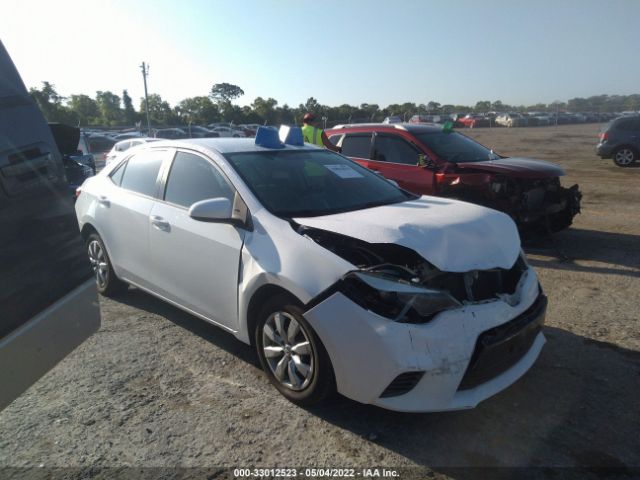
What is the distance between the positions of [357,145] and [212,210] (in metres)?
4.92

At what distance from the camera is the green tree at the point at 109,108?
78625 millimetres

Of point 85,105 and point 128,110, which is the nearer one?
point 85,105

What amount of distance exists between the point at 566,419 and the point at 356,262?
1.57 metres

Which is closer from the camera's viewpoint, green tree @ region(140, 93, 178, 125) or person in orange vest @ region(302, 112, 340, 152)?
person in orange vest @ region(302, 112, 340, 152)

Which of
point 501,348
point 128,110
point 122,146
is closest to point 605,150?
point 122,146

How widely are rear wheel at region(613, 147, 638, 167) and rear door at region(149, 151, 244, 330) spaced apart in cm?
1579

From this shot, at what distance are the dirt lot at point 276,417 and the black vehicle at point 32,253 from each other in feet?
2.77

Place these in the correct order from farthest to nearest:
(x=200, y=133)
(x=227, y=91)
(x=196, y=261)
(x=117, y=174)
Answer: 1. (x=227, y=91)
2. (x=200, y=133)
3. (x=117, y=174)
4. (x=196, y=261)

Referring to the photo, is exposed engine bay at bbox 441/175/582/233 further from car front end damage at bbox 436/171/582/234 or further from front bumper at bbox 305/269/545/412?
front bumper at bbox 305/269/545/412

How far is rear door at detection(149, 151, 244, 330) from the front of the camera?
3496mm

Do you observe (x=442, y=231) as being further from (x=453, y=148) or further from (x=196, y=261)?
(x=453, y=148)

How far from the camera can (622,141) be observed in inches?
611

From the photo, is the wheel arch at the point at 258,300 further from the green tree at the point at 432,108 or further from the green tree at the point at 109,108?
the green tree at the point at 109,108

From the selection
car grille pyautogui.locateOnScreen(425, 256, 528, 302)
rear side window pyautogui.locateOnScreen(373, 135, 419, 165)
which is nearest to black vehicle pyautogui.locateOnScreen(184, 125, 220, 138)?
rear side window pyautogui.locateOnScreen(373, 135, 419, 165)
